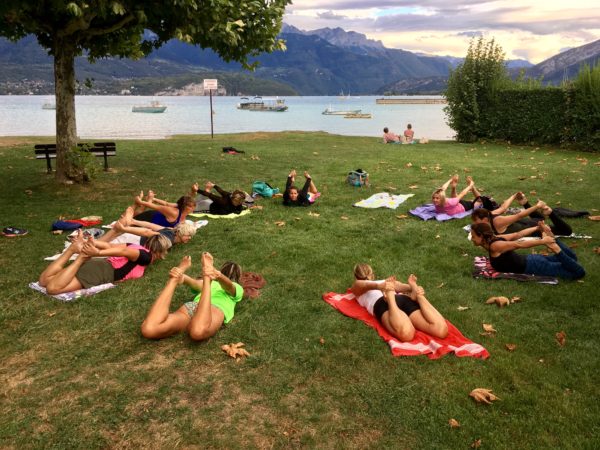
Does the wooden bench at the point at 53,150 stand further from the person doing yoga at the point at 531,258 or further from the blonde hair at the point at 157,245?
the person doing yoga at the point at 531,258

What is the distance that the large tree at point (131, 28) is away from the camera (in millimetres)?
10969

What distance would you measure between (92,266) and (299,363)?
144 inches

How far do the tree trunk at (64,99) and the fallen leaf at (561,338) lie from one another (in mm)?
12717

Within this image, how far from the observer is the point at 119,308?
624 centimetres

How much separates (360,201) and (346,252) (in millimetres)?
3998

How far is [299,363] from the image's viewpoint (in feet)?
16.5

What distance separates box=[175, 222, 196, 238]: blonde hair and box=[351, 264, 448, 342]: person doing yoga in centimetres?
396

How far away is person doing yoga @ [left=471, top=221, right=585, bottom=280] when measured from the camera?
6.90 meters

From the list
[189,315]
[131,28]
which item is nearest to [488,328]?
[189,315]

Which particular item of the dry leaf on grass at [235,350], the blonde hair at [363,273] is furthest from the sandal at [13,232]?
the blonde hair at [363,273]

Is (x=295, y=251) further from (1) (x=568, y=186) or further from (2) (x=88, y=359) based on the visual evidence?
(1) (x=568, y=186)

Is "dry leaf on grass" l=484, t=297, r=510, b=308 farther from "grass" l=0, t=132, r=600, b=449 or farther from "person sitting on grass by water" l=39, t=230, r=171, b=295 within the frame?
"person sitting on grass by water" l=39, t=230, r=171, b=295

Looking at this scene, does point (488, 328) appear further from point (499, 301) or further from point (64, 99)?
point (64, 99)

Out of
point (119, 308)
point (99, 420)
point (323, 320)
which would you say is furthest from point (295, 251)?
point (99, 420)
